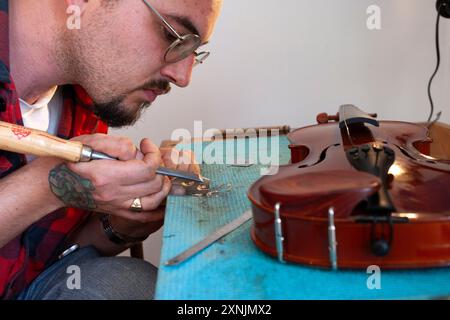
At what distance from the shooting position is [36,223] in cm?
93

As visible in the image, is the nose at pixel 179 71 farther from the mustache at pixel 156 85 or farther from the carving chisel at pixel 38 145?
the carving chisel at pixel 38 145

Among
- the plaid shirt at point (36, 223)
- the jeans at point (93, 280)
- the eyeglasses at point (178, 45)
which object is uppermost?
the eyeglasses at point (178, 45)

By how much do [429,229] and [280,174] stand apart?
0.66 ft

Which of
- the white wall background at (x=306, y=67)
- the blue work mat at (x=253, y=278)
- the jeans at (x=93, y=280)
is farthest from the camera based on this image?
the white wall background at (x=306, y=67)

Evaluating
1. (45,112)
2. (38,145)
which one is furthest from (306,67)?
(38,145)

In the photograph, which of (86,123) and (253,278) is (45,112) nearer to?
(86,123)

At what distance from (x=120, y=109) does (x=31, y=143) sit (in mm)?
349

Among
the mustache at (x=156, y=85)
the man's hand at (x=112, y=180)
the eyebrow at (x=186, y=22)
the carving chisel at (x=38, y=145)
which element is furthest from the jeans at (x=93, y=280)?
the eyebrow at (x=186, y=22)

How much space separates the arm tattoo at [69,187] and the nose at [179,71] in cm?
32

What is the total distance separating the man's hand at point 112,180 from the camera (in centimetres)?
72

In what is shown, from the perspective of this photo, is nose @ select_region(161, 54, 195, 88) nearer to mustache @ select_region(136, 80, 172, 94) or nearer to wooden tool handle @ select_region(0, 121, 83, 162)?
mustache @ select_region(136, 80, 172, 94)

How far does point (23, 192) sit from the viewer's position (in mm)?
742

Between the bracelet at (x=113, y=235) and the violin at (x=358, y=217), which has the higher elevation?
the violin at (x=358, y=217)
